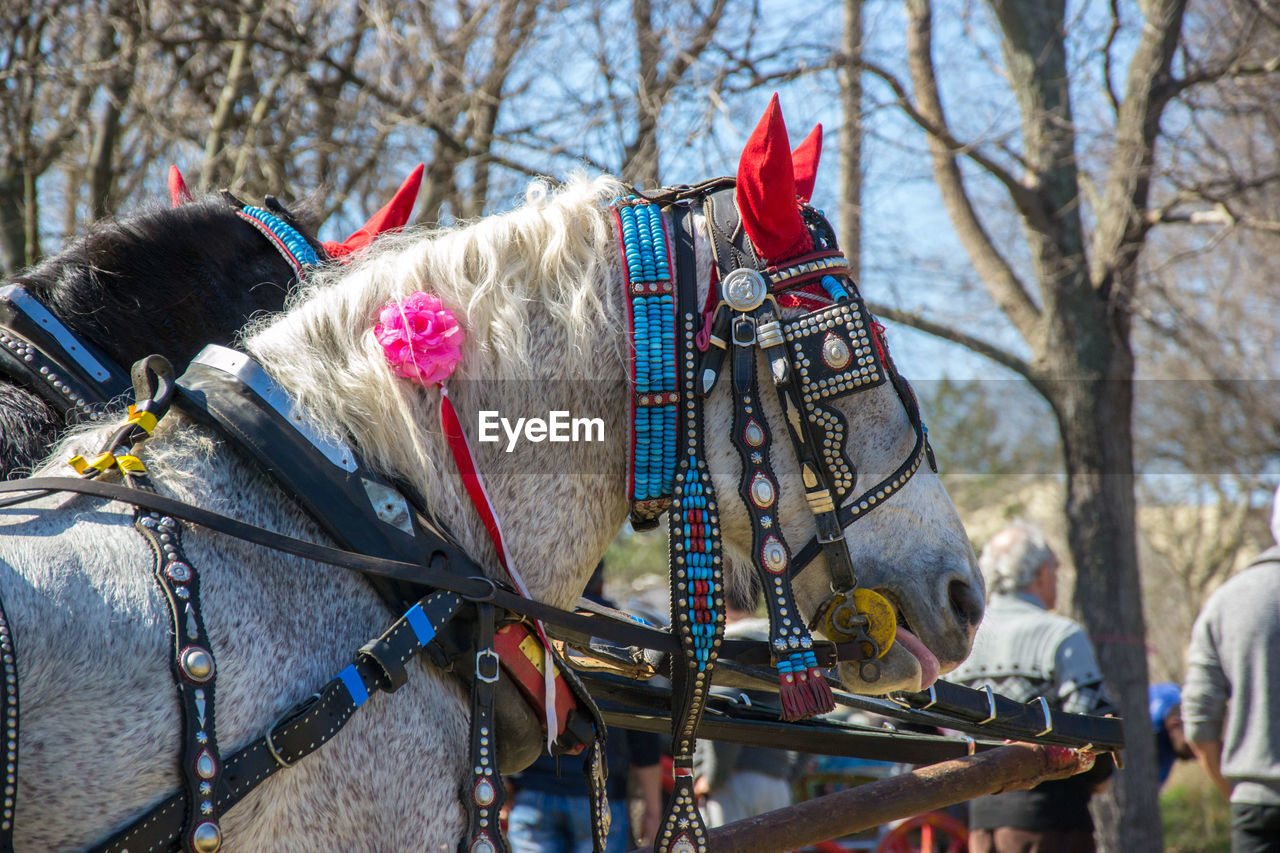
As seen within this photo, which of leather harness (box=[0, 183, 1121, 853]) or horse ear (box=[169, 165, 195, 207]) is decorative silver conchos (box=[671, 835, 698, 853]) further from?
horse ear (box=[169, 165, 195, 207])

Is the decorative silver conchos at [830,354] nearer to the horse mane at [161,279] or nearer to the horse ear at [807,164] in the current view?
the horse ear at [807,164]

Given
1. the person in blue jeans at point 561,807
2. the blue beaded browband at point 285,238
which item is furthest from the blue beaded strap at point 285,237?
the person in blue jeans at point 561,807

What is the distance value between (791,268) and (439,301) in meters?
0.59

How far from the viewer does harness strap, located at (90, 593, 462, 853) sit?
136cm

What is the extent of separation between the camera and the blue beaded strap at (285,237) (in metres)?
2.36

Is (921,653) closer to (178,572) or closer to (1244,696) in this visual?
(178,572)

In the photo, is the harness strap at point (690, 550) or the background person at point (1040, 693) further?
the background person at point (1040, 693)

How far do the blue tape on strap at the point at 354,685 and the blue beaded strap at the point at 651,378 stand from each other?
0.53 metres

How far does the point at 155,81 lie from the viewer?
564cm

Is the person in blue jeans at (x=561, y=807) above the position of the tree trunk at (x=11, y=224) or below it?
below

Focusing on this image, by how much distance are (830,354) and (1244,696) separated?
9.71ft

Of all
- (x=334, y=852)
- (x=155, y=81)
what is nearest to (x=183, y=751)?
(x=334, y=852)

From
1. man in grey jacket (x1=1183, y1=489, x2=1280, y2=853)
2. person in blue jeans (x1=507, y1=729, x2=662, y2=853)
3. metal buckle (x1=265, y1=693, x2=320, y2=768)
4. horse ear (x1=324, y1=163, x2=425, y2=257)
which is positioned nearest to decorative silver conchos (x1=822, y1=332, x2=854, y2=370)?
metal buckle (x1=265, y1=693, x2=320, y2=768)

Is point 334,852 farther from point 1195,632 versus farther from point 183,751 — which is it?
point 1195,632
